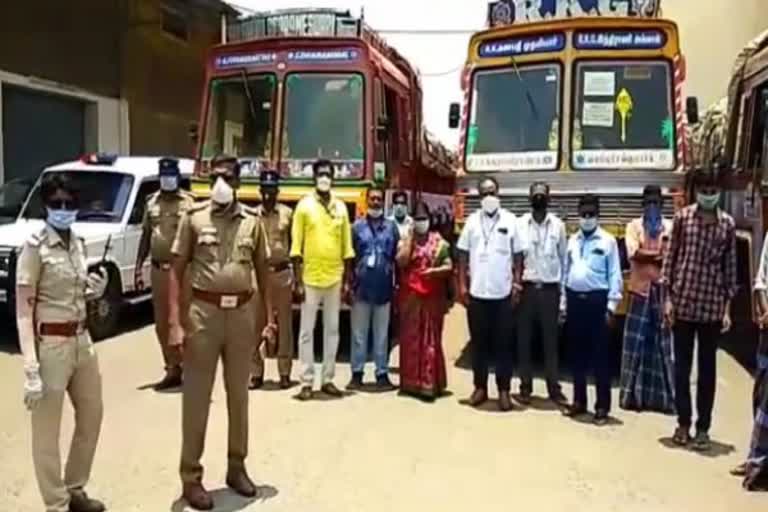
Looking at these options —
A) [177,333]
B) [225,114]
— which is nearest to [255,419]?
[177,333]

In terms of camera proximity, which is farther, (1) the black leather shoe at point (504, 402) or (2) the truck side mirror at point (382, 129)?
(2) the truck side mirror at point (382, 129)

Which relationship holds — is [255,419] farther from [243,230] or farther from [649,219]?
[649,219]

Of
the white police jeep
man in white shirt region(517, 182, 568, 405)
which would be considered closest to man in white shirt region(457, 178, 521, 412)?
man in white shirt region(517, 182, 568, 405)

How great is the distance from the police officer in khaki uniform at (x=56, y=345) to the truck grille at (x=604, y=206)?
5109 mm

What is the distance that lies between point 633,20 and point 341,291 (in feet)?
13.4

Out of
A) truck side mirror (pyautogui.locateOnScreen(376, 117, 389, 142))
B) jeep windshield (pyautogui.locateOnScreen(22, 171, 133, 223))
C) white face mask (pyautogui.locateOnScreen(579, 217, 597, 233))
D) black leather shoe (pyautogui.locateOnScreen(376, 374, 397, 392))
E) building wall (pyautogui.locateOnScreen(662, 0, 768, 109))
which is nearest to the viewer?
white face mask (pyautogui.locateOnScreen(579, 217, 597, 233))

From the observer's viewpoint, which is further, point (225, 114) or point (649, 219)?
point (225, 114)

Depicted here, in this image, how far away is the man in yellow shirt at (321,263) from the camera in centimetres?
866

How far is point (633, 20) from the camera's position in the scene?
9812 mm

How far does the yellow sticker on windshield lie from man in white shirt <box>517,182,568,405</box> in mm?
1677

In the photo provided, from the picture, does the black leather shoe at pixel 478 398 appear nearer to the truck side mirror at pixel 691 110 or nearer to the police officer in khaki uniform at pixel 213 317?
the police officer in khaki uniform at pixel 213 317

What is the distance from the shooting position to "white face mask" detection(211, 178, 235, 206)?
5.77m

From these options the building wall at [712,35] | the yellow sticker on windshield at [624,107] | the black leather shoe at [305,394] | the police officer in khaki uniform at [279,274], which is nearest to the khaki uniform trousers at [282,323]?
the police officer in khaki uniform at [279,274]

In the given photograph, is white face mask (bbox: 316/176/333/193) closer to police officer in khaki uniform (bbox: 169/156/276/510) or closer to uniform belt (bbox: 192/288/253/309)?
police officer in khaki uniform (bbox: 169/156/276/510)
